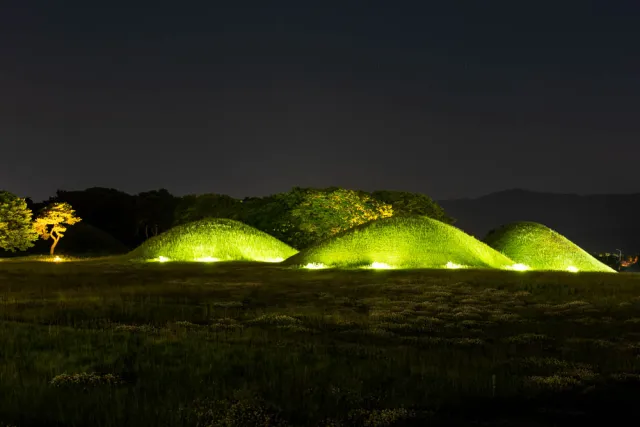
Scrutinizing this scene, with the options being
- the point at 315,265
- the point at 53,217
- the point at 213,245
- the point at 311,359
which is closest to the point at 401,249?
the point at 315,265

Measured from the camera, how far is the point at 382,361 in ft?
45.1

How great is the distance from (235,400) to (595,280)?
3403cm

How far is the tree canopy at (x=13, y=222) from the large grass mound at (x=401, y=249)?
134 ft

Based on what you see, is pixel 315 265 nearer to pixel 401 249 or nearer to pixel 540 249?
pixel 401 249

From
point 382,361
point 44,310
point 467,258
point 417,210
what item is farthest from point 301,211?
point 382,361

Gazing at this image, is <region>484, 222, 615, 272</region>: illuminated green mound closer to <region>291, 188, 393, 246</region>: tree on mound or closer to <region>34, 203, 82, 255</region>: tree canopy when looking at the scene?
<region>291, 188, 393, 246</region>: tree on mound

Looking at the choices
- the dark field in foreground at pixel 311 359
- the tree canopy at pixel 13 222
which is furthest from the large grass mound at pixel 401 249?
the tree canopy at pixel 13 222

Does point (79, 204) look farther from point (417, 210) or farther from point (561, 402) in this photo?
point (561, 402)

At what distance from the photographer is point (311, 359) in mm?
13719

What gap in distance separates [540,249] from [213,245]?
38.0 metres

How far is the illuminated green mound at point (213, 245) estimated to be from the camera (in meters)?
64.8

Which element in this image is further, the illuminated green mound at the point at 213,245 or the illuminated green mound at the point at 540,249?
the illuminated green mound at the point at 540,249

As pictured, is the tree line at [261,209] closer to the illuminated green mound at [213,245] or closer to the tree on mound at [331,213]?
the tree on mound at [331,213]

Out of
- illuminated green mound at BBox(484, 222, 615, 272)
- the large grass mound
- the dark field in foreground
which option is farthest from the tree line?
the dark field in foreground
